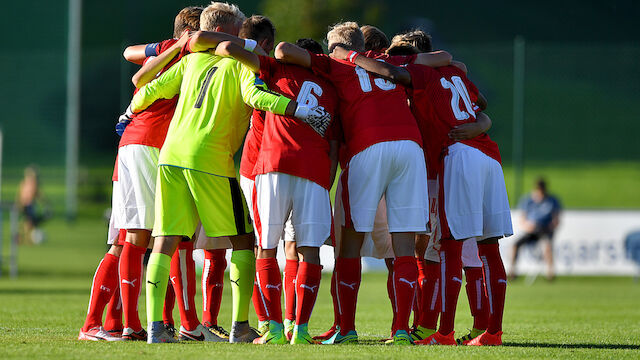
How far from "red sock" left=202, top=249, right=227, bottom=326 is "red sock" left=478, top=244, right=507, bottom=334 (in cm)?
194

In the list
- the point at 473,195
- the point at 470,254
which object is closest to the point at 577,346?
the point at 470,254

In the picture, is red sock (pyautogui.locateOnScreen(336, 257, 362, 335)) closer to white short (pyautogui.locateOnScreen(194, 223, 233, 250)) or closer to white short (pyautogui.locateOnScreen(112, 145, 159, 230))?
white short (pyautogui.locateOnScreen(194, 223, 233, 250))

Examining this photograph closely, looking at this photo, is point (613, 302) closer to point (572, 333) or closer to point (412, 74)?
point (572, 333)

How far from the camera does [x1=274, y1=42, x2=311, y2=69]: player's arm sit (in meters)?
6.48

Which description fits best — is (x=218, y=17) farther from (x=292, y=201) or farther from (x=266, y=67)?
(x=292, y=201)

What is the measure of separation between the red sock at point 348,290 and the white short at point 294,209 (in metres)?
0.39

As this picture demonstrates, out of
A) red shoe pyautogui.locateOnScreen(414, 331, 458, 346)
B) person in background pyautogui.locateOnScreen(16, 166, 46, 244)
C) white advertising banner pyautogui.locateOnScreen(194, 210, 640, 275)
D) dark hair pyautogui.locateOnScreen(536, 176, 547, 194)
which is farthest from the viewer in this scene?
person in background pyautogui.locateOnScreen(16, 166, 46, 244)

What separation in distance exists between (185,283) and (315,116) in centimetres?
181

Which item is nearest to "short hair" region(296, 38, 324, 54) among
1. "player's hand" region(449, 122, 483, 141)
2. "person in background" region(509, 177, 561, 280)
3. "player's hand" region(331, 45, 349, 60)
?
"player's hand" region(331, 45, 349, 60)

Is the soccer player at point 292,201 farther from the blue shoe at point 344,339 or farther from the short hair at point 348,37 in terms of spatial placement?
the short hair at point 348,37

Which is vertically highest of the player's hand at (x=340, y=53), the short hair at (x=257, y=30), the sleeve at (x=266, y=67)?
the short hair at (x=257, y=30)

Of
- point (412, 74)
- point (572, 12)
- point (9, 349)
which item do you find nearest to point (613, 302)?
point (412, 74)

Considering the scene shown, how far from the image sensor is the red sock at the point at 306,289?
251 inches

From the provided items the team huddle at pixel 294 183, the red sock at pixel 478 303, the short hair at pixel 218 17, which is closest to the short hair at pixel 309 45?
the team huddle at pixel 294 183
